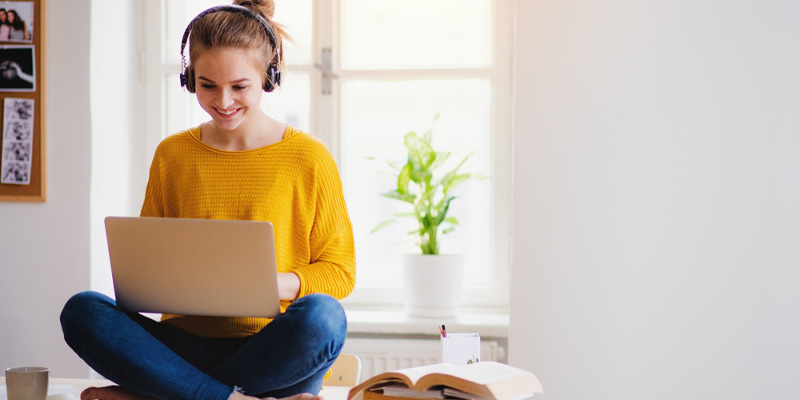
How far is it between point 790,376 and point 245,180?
5.22ft

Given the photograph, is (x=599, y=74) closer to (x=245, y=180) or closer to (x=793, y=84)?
(x=793, y=84)

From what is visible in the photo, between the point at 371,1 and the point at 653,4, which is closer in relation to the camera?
the point at 653,4

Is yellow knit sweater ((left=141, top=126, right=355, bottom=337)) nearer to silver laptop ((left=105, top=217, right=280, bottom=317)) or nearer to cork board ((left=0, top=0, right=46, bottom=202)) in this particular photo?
silver laptop ((left=105, top=217, right=280, bottom=317))

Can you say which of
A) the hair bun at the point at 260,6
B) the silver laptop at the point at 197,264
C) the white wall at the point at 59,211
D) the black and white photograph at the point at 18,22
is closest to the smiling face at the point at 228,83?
the hair bun at the point at 260,6

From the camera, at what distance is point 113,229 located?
4.25 ft

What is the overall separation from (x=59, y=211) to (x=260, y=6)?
43.7 inches

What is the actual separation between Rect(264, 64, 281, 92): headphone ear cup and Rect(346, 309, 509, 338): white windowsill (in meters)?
1.00

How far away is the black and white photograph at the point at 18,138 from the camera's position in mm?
2365

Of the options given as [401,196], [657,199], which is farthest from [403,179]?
[657,199]

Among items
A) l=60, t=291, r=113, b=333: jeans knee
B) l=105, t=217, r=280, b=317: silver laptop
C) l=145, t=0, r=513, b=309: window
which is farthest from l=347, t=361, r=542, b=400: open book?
l=145, t=0, r=513, b=309: window

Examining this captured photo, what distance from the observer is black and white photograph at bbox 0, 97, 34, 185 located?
2365 mm

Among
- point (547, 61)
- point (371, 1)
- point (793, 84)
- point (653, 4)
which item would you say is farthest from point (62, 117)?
point (793, 84)

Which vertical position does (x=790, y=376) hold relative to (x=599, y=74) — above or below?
below

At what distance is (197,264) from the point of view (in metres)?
1.26
